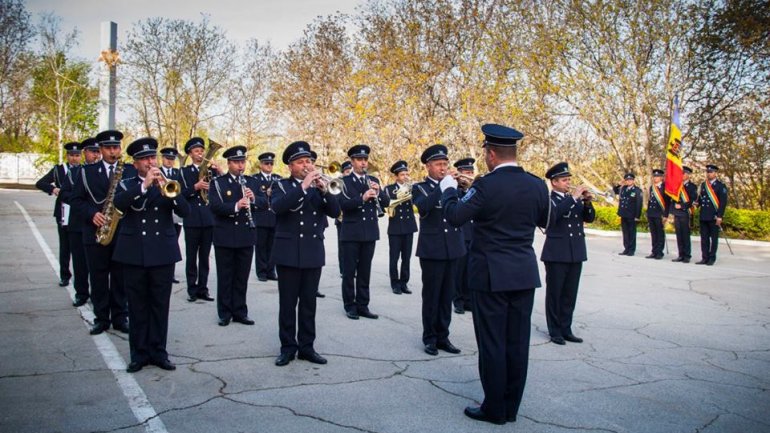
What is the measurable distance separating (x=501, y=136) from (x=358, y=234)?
4.38 m

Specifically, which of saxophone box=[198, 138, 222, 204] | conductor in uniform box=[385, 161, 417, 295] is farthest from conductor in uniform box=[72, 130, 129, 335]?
conductor in uniform box=[385, 161, 417, 295]

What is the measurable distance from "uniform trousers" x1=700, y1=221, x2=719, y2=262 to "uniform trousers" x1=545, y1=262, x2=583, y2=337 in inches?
354

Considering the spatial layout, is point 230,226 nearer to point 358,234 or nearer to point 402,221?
point 358,234

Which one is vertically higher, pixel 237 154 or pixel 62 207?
pixel 237 154

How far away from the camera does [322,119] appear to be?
39.7 m

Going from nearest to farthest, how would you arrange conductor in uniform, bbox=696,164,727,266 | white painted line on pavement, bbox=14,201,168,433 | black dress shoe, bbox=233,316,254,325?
white painted line on pavement, bbox=14,201,168,433 < black dress shoe, bbox=233,316,254,325 < conductor in uniform, bbox=696,164,727,266

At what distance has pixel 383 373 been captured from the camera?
5.88 m

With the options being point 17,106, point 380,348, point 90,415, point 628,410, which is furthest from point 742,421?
point 17,106

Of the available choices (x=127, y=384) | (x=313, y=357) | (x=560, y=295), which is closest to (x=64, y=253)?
(x=127, y=384)

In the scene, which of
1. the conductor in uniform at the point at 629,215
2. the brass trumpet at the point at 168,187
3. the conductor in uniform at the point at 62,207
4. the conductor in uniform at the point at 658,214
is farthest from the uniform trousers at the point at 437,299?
the conductor in uniform at the point at 629,215

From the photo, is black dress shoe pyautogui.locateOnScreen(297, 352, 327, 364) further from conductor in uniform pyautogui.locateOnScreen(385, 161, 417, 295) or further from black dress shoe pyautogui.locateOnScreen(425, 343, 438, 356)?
conductor in uniform pyautogui.locateOnScreen(385, 161, 417, 295)

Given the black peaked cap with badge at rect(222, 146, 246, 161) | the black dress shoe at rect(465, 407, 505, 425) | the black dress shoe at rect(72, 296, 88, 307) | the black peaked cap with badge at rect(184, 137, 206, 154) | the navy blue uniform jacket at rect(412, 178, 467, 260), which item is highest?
the black peaked cap with badge at rect(184, 137, 206, 154)

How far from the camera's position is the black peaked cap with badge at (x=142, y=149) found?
235 inches

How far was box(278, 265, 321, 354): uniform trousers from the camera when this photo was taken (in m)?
6.21
